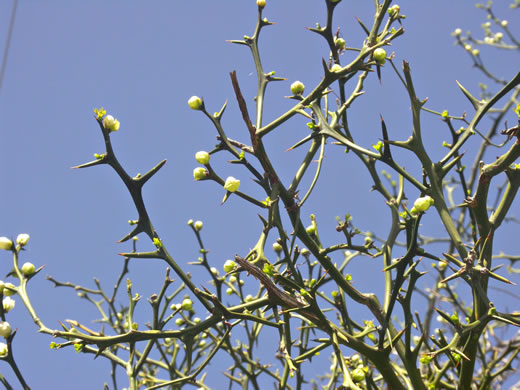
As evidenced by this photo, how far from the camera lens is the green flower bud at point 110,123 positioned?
4.58 ft

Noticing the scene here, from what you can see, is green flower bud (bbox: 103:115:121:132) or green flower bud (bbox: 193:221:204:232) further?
green flower bud (bbox: 193:221:204:232)

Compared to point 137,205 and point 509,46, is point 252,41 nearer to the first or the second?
point 137,205

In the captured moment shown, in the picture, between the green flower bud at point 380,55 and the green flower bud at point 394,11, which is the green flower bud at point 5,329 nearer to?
the green flower bud at point 380,55

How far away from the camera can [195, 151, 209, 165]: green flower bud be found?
58.7 inches

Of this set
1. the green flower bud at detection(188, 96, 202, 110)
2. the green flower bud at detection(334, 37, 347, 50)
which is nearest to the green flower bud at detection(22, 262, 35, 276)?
the green flower bud at detection(188, 96, 202, 110)

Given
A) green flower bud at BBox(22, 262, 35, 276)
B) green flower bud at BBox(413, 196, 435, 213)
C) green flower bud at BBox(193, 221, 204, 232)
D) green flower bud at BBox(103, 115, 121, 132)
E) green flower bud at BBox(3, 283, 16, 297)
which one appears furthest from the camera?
green flower bud at BBox(193, 221, 204, 232)

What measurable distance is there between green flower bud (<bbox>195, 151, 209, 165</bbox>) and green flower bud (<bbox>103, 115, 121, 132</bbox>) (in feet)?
0.68

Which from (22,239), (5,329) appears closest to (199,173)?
(5,329)

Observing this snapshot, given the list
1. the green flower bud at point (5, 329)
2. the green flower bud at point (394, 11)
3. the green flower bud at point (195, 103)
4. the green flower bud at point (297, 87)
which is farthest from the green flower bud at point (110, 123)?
the green flower bud at point (394, 11)

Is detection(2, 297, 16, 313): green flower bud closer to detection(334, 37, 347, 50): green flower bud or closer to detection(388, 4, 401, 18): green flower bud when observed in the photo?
detection(334, 37, 347, 50): green flower bud

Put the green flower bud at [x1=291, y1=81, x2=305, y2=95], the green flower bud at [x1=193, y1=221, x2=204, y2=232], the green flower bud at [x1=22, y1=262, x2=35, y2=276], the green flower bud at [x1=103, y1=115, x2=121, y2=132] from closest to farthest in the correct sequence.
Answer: the green flower bud at [x1=103, y1=115, x2=121, y2=132], the green flower bud at [x1=291, y1=81, x2=305, y2=95], the green flower bud at [x1=22, y1=262, x2=35, y2=276], the green flower bud at [x1=193, y1=221, x2=204, y2=232]

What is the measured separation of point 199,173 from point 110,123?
0.25 metres

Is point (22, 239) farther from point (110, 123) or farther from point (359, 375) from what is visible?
point (359, 375)

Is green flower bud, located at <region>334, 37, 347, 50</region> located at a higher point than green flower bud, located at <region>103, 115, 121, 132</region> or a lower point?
higher
